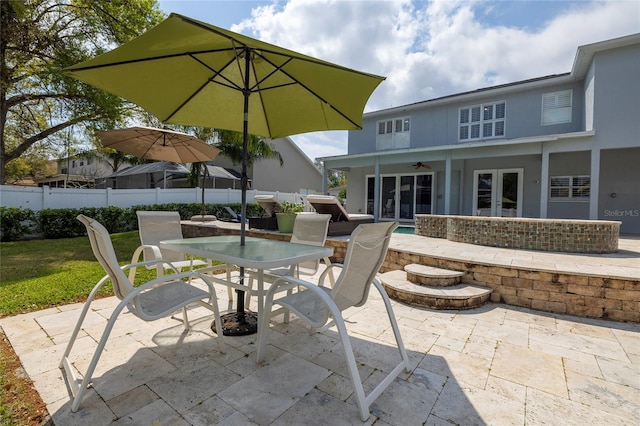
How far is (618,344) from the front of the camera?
9.87 feet

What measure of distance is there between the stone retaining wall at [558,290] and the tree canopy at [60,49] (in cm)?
1158

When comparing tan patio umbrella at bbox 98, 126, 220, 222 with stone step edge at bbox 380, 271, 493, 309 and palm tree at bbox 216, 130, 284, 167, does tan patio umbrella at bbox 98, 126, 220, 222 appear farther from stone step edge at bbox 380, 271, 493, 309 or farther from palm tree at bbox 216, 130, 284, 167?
palm tree at bbox 216, 130, 284, 167

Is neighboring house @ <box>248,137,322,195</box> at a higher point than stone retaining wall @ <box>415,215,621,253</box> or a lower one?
higher

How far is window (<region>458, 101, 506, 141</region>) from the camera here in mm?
11344

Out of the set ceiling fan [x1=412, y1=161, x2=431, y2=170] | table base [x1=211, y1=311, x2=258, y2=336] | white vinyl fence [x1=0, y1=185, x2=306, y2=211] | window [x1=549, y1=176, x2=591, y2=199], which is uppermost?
ceiling fan [x1=412, y1=161, x2=431, y2=170]

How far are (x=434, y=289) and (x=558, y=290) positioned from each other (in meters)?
1.48

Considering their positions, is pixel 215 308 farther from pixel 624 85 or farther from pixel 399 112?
pixel 399 112

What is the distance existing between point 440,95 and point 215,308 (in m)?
13.2

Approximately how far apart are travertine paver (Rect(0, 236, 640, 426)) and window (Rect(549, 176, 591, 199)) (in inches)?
351

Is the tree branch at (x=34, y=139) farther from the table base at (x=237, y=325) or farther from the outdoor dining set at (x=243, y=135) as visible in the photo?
the table base at (x=237, y=325)

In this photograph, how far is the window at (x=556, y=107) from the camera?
1018cm

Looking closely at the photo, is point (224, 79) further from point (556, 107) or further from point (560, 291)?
point (556, 107)

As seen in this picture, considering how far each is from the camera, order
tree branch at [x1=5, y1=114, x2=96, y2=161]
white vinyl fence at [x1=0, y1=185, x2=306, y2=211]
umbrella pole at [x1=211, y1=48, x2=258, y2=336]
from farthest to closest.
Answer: tree branch at [x1=5, y1=114, x2=96, y2=161] → white vinyl fence at [x1=0, y1=185, x2=306, y2=211] → umbrella pole at [x1=211, y1=48, x2=258, y2=336]

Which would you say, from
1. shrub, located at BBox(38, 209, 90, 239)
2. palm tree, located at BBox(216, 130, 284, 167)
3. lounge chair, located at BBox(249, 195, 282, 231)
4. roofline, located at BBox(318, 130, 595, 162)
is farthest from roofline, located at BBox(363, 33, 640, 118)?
shrub, located at BBox(38, 209, 90, 239)
